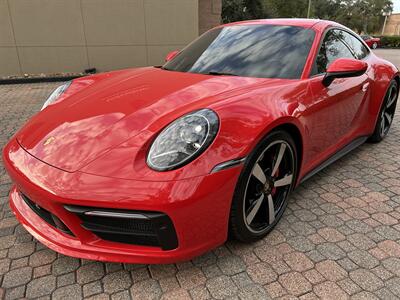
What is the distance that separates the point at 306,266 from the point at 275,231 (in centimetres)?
40

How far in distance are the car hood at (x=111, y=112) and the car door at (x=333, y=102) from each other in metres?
0.42

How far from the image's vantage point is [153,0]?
34.0ft

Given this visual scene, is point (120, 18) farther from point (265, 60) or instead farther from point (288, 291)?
point (288, 291)

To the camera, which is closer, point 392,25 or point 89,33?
point 89,33

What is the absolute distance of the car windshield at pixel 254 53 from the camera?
2657mm

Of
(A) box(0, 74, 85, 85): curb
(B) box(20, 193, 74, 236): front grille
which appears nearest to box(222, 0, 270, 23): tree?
(A) box(0, 74, 85, 85): curb

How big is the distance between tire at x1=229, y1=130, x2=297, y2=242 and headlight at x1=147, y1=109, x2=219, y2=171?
0.96 feet

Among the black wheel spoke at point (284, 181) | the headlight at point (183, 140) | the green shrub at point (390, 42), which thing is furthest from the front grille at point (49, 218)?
the green shrub at point (390, 42)

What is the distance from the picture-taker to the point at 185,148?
185 centimetres

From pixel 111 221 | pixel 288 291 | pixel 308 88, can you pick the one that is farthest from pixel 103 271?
pixel 308 88

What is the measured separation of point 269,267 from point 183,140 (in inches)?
37.4

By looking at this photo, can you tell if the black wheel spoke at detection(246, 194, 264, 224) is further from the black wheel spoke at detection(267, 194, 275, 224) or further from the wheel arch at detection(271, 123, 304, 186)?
the wheel arch at detection(271, 123, 304, 186)

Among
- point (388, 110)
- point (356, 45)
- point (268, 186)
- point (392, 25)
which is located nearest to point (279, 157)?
point (268, 186)

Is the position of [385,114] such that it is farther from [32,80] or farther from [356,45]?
[32,80]
